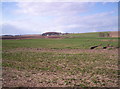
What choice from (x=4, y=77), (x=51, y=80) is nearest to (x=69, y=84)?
(x=51, y=80)

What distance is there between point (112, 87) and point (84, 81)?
1495mm

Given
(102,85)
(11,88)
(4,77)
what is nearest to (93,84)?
(102,85)

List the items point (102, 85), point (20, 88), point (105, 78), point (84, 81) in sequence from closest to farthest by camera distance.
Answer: point (20, 88) → point (102, 85) → point (84, 81) → point (105, 78)

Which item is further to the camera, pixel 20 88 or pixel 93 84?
pixel 93 84

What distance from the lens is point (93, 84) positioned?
669cm

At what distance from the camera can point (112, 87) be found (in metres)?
6.51

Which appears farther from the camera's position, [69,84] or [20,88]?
[69,84]

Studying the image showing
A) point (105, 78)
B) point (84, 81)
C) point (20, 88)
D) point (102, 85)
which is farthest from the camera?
point (105, 78)

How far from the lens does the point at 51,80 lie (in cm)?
720

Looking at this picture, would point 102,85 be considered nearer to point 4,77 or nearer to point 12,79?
point 12,79

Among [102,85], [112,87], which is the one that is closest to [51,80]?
[102,85]

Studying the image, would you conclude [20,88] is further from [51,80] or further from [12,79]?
[51,80]

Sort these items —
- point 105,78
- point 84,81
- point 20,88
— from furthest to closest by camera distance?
point 105,78, point 84,81, point 20,88

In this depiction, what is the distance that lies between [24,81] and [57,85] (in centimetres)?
194
